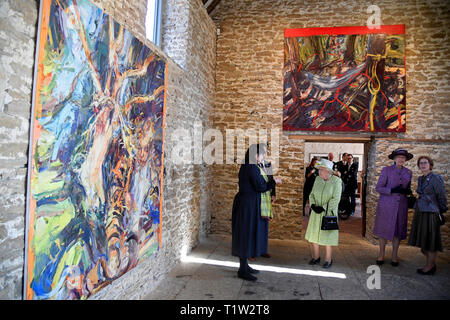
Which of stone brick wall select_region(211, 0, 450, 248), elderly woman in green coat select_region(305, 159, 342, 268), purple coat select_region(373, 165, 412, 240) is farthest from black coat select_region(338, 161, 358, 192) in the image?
elderly woman in green coat select_region(305, 159, 342, 268)

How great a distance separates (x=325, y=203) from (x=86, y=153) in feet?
10.5

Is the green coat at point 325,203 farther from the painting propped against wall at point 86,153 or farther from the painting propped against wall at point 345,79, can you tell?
the painting propped against wall at point 86,153

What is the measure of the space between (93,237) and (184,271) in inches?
80.3

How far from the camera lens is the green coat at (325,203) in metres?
4.18

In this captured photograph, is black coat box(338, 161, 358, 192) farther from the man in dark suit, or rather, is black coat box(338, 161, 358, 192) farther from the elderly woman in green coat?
the elderly woman in green coat

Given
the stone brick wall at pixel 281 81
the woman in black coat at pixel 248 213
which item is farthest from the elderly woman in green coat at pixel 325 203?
the stone brick wall at pixel 281 81

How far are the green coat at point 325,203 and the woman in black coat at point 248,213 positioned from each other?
2.78 feet

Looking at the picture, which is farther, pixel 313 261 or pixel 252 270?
pixel 313 261

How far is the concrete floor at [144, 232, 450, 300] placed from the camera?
3492mm

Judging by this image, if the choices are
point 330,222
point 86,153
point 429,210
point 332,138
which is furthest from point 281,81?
point 86,153

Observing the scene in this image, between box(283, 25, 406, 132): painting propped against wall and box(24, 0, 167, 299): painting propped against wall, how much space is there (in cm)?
371

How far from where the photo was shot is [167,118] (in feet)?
12.7

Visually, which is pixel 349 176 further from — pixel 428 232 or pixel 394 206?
pixel 428 232
